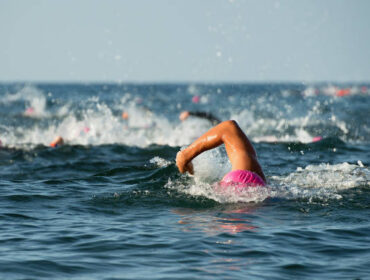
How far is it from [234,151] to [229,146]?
10cm

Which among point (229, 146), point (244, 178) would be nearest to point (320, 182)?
point (244, 178)

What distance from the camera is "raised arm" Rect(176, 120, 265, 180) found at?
754cm

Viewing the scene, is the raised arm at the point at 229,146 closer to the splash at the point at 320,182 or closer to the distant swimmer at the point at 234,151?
the distant swimmer at the point at 234,151

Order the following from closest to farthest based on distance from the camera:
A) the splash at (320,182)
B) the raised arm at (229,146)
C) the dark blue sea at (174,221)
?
1. the dark blue sea at (174,221)
2. the raised arm at (229,146)
3. the splash at (320,182)

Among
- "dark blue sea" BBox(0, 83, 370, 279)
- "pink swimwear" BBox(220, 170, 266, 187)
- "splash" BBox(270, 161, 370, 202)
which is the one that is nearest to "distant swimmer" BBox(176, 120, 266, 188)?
"pink swimwear" BBox(220, 170, 266, 187)

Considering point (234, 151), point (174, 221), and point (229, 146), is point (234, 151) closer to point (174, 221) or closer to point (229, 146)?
point (229, 146)

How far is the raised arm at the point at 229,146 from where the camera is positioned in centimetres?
754

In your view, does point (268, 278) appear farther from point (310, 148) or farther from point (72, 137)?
point (72, 137)

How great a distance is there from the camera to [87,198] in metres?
8.43

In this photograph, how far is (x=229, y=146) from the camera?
7598mm

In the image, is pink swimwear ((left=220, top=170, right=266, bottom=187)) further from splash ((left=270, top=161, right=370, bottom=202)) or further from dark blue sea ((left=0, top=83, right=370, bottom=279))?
splash ((left=270, top=161, right=370, bottom=202))

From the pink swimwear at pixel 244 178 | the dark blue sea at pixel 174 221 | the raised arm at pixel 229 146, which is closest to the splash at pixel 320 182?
the dark blue sea at pixel 174 221

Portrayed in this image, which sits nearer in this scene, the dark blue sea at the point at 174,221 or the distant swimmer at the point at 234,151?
the dark blue sea at the point at 174,221

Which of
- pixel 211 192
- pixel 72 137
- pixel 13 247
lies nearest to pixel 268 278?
pixel 13 247
